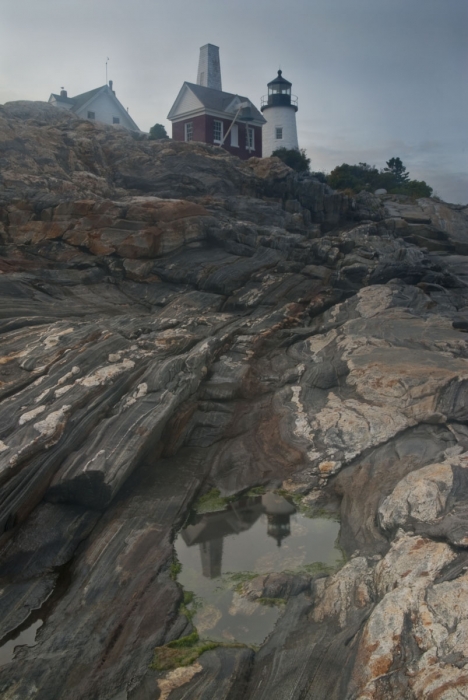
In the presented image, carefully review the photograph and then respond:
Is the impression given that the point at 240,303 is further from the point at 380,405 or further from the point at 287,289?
the point at 380,405

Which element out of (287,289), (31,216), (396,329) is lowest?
(396,329)

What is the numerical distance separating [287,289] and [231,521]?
35.2ft

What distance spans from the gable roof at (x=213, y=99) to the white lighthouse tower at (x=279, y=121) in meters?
5.99

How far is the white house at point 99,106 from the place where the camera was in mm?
55188

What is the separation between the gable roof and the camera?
4916 centimetres

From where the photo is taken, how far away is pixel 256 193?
33.0m

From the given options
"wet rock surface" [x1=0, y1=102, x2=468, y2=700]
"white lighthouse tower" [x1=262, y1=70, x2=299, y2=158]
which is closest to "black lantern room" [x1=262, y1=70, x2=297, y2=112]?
"white lighthouse tower" [x1=262, y1=70, x2=299, y2=158]

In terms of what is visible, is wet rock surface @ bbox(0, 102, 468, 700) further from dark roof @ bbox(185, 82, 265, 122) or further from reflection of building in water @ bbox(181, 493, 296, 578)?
dark roof @ bbox(185, 82, 265, 122)

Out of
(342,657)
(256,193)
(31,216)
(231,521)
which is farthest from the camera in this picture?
(256,193)

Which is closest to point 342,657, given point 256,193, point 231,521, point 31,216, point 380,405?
point 231,521

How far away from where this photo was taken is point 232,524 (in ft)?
40.7

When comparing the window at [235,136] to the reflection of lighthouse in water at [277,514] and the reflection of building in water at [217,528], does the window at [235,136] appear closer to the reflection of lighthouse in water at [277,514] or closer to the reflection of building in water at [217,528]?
the reflection of lighthouse in water at [277,514]

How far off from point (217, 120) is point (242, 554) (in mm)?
44061

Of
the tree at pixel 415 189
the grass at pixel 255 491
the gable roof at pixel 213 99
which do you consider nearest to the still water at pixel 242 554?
the grass at pixel 255 491
